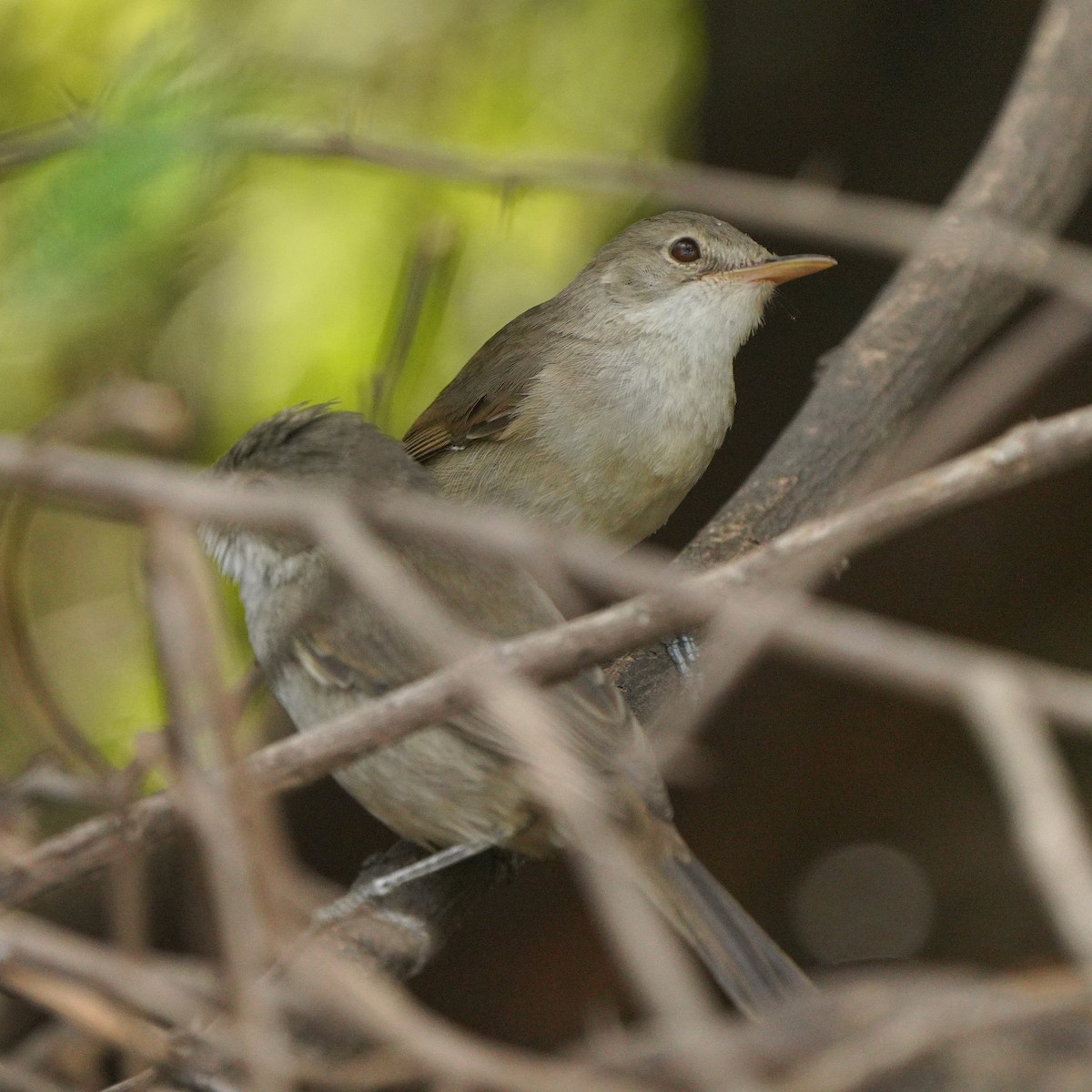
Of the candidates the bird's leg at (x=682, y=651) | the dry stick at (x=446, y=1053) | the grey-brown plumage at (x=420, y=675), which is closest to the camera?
the dry stick at (x=446, y=1053)

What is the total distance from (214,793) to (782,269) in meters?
4.01

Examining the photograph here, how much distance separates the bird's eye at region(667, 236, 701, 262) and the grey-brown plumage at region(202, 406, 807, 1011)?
6.00 feet

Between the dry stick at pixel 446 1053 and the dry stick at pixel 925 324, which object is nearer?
the dry stick at pixel 446 1053

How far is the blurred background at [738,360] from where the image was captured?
596 cm

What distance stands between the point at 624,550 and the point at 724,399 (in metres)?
0.67

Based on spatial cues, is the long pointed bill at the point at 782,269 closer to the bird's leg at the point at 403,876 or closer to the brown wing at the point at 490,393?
the brown wing at the point at 490,393

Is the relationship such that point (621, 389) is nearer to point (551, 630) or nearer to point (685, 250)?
point (685, 250)

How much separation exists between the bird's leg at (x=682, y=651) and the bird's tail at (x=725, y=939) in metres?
1.28

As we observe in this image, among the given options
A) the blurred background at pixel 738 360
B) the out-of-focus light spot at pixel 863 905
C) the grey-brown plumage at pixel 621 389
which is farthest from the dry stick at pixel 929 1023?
the out-of-focus light spot at pixel 863 905

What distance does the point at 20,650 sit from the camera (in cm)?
154

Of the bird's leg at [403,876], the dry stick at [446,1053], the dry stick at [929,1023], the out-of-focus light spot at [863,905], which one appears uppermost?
the out-of-focus light spot at [863,905]

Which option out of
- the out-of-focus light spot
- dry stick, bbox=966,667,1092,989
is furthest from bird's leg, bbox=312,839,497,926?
the out-of-focus light spot

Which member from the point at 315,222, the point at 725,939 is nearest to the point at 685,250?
the point at 315,222

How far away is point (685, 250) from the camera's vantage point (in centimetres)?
531
